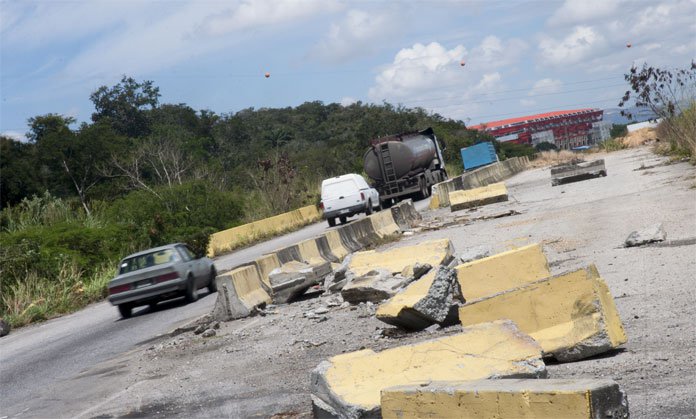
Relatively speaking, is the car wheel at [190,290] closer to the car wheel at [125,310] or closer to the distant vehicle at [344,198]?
the car wheel at [125,310]

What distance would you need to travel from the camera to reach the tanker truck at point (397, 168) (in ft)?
149

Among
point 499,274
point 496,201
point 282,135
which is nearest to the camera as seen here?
point 499,274

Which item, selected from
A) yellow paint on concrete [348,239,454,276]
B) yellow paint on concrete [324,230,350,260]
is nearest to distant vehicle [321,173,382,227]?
yellow paint on concrete [324,230,350,260]

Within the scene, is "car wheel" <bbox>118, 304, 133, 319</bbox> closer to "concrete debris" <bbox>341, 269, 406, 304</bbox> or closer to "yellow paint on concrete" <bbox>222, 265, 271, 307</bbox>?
"yellow paint on concrete" <bbox>222, 265, 271, 307</bbox>

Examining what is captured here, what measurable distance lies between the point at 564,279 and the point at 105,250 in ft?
69.0

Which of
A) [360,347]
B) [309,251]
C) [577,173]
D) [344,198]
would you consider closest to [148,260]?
[309,251]

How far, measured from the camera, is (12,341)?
18094mm

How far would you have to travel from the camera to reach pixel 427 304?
1006 cm

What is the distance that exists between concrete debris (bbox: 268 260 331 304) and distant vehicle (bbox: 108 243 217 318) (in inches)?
146

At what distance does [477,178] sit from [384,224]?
22510 mm

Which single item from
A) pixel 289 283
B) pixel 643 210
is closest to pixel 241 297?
pixel 289 283

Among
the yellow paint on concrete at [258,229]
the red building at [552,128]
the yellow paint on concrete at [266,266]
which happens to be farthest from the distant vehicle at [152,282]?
the red building at [552,128]

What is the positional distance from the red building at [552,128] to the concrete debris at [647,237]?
111 metres

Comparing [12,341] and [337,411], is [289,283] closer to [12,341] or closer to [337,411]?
[12,341]
